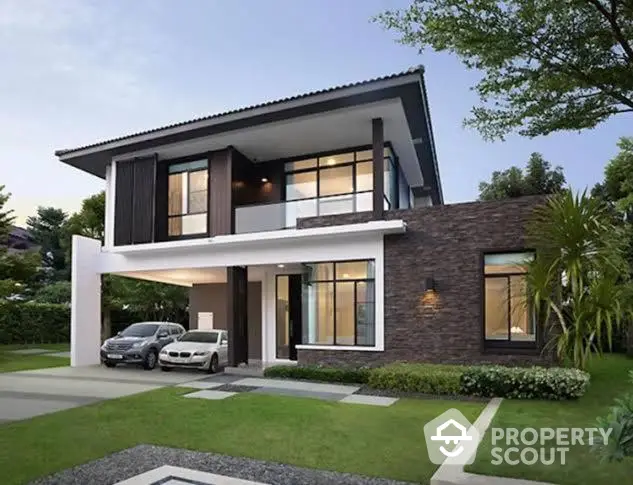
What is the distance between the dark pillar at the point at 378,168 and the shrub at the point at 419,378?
4177mm

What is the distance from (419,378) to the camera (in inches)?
442

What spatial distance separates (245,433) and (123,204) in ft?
41.0

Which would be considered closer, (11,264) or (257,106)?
(257,106)

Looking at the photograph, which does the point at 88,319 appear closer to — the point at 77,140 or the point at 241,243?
the point at 241,243

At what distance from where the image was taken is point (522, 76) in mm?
8305

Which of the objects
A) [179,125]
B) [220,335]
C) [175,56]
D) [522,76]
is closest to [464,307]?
[522,76]

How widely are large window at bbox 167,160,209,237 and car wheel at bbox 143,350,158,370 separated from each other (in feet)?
13.1

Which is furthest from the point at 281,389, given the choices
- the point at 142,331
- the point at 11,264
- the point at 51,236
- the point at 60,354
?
the point at 51,236

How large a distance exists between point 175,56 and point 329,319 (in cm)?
924

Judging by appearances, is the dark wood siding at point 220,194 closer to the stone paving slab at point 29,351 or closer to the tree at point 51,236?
the stone paving slab at point 29,351

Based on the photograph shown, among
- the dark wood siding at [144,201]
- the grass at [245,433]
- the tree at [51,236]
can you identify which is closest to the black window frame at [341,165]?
the dark wood siding at [144,201]

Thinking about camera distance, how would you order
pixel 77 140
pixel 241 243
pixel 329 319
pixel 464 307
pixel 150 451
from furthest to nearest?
pixel 77 140
pixel 241 243
pixel 329 319
pixel 464 307
pixel 150 451

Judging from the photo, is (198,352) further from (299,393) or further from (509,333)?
(509,333)

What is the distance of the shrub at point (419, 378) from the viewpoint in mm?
10922
